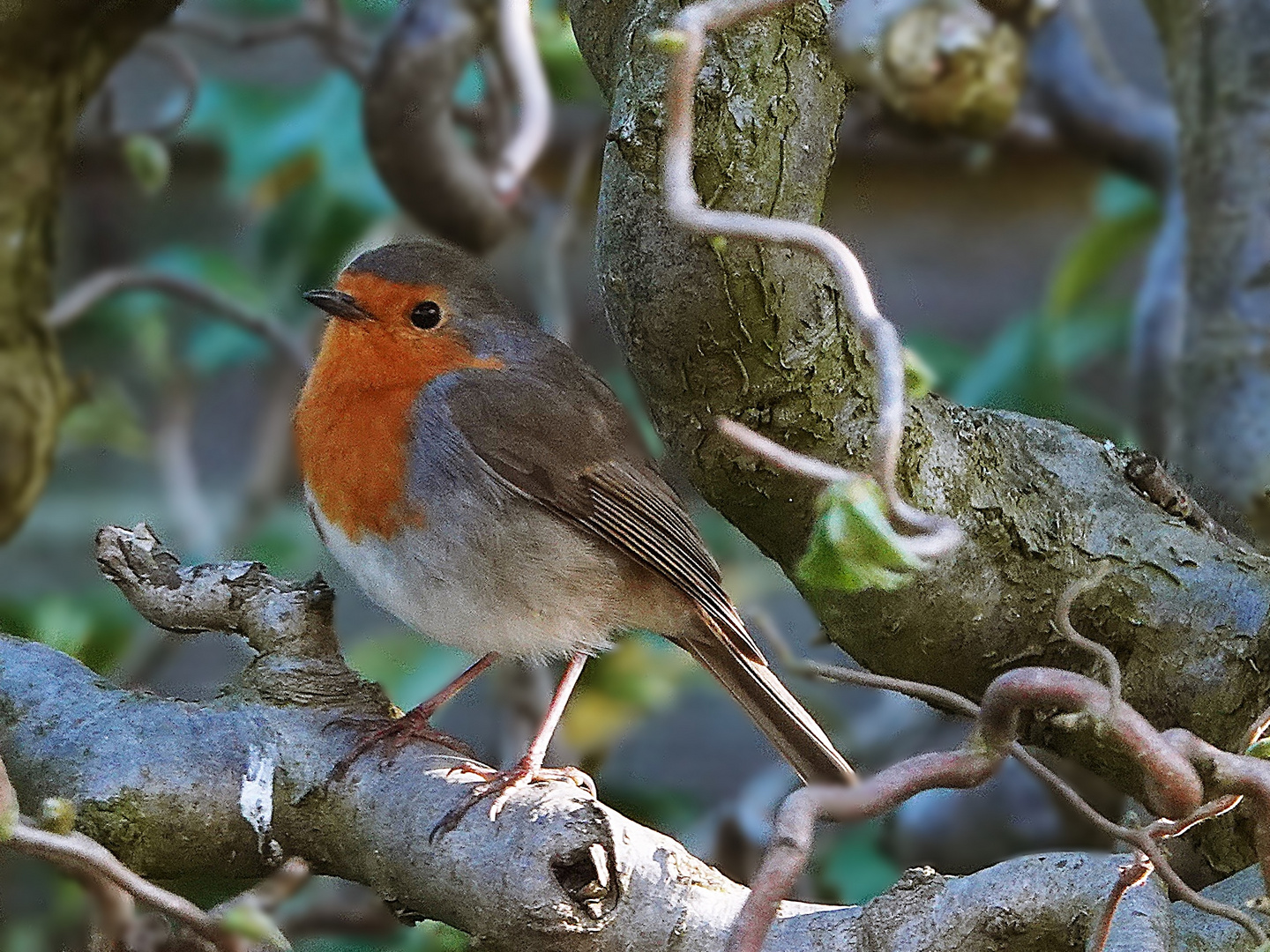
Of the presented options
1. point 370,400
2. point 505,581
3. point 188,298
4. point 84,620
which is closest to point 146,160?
point 188,298

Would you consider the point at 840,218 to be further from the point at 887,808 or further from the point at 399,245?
the point at 887,808

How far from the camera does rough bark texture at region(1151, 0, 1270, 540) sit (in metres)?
2.42

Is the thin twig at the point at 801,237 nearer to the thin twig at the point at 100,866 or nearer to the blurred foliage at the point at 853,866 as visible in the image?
the thin twig at the point at 100,866

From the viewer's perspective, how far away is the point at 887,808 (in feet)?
4.00

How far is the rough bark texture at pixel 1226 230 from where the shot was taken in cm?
242

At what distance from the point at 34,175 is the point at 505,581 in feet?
3.56

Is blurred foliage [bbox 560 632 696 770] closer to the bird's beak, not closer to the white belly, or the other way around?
the white belly

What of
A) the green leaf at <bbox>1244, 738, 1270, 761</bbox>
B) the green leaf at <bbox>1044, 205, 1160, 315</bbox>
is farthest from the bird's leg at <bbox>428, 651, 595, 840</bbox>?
the green leaf at <bbox>1044, 205, 1160, 315</bbox>

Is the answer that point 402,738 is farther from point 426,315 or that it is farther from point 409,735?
point 426,315

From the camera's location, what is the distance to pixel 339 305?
221cm

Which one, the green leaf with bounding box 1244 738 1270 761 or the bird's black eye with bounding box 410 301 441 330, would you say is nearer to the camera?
the green leaf with bounding box 1244 738 1270 761

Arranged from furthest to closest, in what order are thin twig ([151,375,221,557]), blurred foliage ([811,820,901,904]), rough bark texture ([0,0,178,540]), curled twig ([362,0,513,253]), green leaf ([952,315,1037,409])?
thin twig ([151,375,221,557]), green leaf ([952,315,1037,409]), blurred foliage ([811,820,901,904]), curled twig ([362,0,513,253]), rough bark texture ([0,0,178,540])

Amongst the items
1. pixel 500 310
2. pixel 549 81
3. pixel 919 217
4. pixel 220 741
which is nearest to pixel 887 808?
pixel 220 741

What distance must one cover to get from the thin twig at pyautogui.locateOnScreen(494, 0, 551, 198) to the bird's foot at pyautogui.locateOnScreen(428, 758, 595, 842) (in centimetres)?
136
